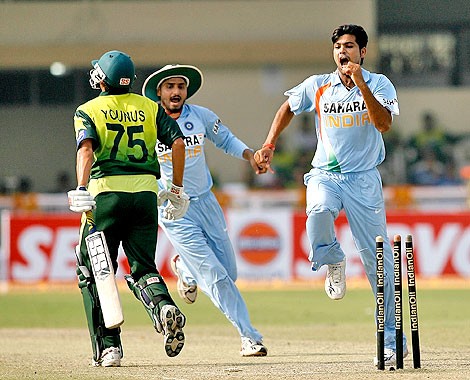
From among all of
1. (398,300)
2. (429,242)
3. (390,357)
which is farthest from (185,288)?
(429,242)

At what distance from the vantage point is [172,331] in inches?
346

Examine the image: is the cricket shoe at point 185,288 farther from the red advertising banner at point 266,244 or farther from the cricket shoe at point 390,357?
the red advertising banner at point 266,244

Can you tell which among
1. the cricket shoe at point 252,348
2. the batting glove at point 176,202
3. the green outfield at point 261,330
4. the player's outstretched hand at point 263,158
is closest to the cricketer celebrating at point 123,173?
the batting glove at point 176,202

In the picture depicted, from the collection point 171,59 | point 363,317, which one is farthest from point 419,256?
point 171,59

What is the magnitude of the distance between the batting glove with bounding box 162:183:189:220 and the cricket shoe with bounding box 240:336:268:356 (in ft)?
4.05

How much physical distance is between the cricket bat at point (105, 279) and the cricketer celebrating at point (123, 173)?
3 centimetres

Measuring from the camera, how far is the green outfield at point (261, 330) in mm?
8922

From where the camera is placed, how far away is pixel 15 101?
28516 millimetres

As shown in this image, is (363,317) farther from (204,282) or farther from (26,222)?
(26,222)

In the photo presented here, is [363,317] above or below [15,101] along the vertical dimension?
below

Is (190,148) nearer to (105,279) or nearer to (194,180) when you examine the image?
(194,180)

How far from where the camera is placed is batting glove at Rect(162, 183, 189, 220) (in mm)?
9656

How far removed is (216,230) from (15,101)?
18281mm

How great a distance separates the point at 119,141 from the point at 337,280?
2.03 m
